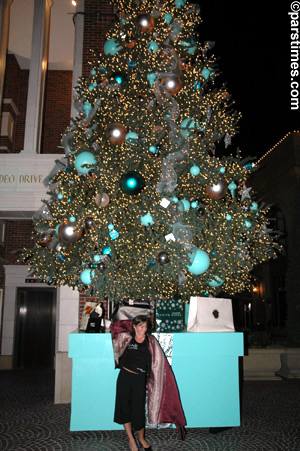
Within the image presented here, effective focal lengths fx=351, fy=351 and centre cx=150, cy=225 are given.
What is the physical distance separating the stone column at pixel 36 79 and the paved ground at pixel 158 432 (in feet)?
18.8

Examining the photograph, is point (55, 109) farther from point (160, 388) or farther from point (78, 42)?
point (160, 388)

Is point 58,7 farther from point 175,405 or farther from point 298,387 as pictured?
point 298,387

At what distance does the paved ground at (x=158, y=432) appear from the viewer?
449 centimetres

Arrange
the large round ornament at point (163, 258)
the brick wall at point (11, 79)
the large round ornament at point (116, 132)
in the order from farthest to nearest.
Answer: the brick wall at point (11, 79), the large round ornament at point (116, 132), the large round ornament at point (163, 258)

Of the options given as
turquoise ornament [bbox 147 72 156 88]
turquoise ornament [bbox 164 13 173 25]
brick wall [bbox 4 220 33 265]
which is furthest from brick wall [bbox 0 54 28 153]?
turquoise ornament [bbox 164 13 173 25]

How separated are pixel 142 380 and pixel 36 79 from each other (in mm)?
7881

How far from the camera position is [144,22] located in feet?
21.5

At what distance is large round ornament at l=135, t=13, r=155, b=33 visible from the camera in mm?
6555

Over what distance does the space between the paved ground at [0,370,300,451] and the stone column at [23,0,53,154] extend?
574 cm

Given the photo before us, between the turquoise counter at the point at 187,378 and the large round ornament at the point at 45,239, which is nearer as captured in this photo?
the turquoise counter at the point at 187,378

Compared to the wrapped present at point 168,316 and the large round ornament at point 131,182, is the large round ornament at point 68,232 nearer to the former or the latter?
the large round ornament at point 131,182

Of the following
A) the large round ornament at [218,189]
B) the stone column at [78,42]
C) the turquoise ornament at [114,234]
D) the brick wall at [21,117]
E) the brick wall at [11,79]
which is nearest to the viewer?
the turquoise ornament at [114,234]

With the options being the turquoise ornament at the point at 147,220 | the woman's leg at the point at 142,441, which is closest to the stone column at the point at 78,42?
the turquoise ornament at the point at 147,220

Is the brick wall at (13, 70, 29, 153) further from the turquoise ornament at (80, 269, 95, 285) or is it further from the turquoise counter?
the turquoise counter
